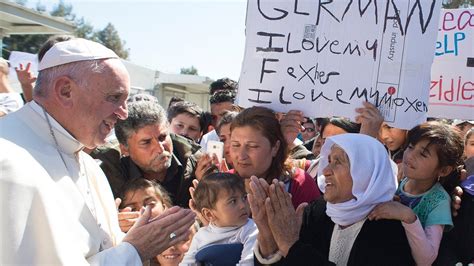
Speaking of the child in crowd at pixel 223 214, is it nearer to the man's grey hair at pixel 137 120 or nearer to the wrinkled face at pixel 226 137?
the man's grey hair at pixel 137 120

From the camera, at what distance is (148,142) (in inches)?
131

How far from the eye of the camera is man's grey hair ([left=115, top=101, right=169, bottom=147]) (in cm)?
331

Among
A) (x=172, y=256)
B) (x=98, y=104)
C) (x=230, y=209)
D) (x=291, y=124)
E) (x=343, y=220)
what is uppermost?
(x=98, y=104)

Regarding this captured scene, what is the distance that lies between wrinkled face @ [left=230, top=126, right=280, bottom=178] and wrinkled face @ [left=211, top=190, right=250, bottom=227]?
0.22 metres

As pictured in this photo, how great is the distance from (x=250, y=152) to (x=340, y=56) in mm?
868

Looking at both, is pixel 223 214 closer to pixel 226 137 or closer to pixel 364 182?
pixel 364 182

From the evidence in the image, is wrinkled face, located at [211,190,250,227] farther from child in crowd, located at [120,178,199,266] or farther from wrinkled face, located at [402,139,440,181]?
wrinkled face, located at [402,139,440,181]

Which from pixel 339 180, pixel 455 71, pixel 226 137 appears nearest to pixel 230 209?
pixel 339 180

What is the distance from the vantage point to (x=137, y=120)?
332cm

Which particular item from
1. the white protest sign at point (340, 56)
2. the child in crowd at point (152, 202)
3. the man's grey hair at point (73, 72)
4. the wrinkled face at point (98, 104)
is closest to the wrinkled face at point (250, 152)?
the white protest sign at point (340, 56)

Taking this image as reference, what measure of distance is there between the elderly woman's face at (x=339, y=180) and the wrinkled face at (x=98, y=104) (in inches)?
43.7

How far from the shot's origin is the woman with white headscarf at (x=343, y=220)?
7.42 ft

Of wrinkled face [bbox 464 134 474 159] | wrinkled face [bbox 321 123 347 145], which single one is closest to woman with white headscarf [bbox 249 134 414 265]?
wrinkled face [bbox 321 123 347 145]

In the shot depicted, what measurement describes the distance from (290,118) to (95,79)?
147cm
